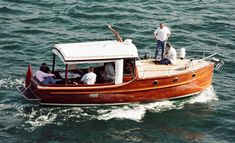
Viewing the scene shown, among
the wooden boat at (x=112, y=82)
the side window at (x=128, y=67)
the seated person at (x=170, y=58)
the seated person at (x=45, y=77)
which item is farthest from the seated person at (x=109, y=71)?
the seated person at (x=170, y=58)

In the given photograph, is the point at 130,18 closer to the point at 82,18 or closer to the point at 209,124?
the point at 82,18

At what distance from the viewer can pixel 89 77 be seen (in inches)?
982

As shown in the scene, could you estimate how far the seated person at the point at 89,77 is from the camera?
2497 cm

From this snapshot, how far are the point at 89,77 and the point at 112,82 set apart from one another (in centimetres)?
121

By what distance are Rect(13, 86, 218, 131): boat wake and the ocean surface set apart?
0.05 m

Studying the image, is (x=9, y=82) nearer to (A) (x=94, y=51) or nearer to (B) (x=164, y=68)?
(A) (x=94, y=51)

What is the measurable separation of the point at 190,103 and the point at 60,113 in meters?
6.89

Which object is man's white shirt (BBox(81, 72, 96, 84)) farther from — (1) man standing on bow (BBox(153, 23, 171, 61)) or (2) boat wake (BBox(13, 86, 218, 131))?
(1) man standing on bow (BBox(153, 23, 171, 61))

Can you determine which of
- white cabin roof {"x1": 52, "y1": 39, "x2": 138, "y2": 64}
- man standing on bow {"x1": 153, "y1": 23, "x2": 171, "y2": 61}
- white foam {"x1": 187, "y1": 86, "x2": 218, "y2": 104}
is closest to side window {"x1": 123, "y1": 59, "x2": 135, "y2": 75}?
white cabin roof {"x1": 52, "y1": 39, "x2": 138, "y2": 64}

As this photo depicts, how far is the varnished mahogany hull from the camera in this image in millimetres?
24828

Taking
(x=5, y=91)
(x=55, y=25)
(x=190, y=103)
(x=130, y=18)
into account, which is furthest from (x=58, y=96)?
(x=130, y=18)

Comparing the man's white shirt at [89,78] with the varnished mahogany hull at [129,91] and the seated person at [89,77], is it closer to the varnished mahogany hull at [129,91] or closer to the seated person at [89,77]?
the seated person at [89,77]

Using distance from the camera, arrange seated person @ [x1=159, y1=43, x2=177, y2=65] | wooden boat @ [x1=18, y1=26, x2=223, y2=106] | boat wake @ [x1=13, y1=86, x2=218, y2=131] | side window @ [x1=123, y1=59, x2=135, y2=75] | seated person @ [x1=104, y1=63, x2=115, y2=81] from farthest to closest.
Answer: seated person @ [x1=159, y1=43, x2=177, y2=65]
seated person @ [x1=104, y1=63, x2=115, y2=81]
side window @ [x1=123, y1=59, x2=135, y2=75]
wooden boat @ [x1=18, y1=26, x2=223, y2=106]
boat wake @ [x1=13, y1=86, x2=218, y2=131]

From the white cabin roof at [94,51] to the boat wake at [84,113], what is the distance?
8.79 ft
